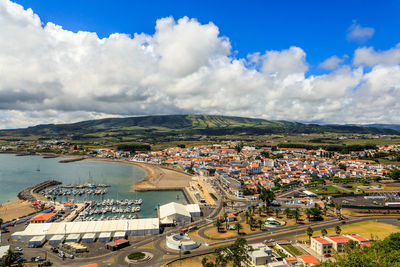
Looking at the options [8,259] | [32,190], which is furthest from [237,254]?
[32,190]

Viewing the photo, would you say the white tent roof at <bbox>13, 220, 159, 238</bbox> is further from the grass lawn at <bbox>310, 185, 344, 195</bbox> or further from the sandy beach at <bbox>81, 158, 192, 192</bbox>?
the grass lawn at <bbox>310, 185, 344, 195</bbox>

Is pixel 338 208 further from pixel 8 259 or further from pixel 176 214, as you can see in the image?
pixel 8 259

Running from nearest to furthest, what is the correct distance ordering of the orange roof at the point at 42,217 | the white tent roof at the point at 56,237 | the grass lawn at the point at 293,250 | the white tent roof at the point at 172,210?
the grass lawn at the point at 293,250
the white tent roof at the point at 56,237
the orange roof at the point at 42,217
the white tent roof at the point at 172,210

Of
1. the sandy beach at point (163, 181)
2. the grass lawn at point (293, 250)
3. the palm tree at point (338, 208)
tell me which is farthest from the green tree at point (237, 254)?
the sandy beach at point (163, 181)

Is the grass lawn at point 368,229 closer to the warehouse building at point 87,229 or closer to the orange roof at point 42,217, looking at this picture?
the warehouse building at point 87,229

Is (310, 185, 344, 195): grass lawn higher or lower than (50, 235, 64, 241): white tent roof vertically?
lower

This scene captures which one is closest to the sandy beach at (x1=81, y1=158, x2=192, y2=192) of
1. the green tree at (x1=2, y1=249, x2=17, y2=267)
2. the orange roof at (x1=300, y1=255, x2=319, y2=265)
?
the green tree at (x1=2, y1=249, x2=17, y2=267)
